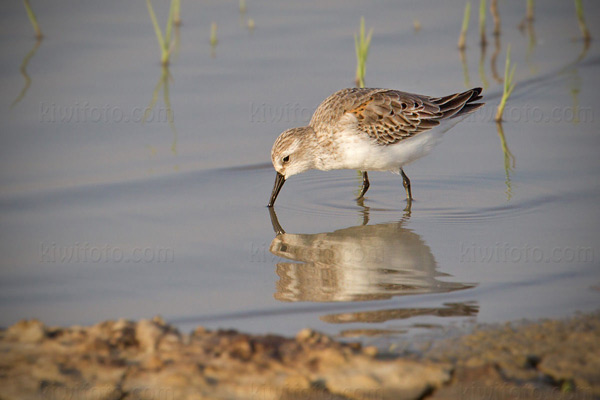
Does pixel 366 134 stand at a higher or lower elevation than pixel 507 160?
higher

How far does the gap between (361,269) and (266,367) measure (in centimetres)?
241

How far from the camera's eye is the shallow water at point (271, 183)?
6.18 meters

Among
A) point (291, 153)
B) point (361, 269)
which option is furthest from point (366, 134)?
point (361, 269)

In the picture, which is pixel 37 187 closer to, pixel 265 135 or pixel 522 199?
pixel 265 135

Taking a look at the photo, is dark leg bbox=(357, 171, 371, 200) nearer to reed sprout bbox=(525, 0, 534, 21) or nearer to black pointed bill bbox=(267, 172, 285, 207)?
black pointed bill bbox=(267, 172, 285, 207)

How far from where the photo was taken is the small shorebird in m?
8.45

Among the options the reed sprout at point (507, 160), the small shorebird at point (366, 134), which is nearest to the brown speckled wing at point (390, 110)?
the small shorebird at point (366, 134)

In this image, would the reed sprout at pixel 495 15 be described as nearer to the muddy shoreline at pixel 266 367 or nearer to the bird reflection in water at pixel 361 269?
the bird reflection in water at pixel 361 269

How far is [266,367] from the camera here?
4.44m

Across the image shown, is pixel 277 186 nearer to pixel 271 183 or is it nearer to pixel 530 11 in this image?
pixel 271 183

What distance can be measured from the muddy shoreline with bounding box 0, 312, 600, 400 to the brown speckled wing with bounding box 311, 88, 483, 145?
3923 millimetres

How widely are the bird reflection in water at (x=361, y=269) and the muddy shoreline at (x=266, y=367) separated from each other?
1.00 meters

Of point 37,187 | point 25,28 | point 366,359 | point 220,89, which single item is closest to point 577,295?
point 366,359

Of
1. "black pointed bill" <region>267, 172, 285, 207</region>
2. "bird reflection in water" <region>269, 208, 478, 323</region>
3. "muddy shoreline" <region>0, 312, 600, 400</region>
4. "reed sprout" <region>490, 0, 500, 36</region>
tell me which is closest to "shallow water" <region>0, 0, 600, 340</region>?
"bird reflection in water" <region>269, 208, 478, 323</region>
